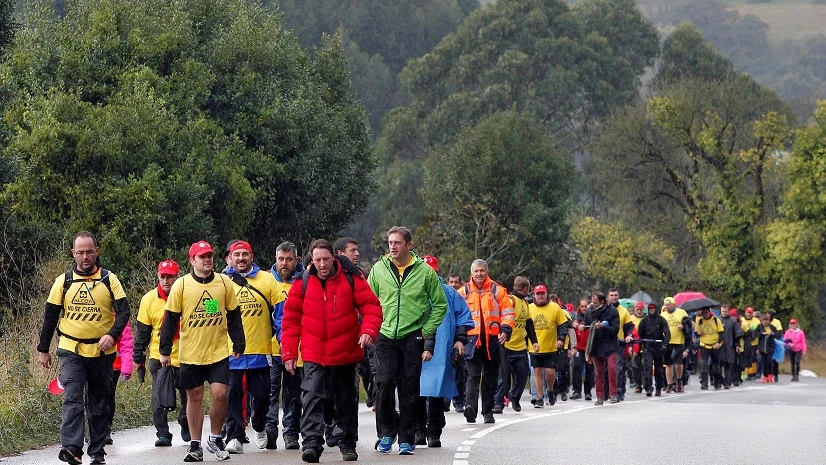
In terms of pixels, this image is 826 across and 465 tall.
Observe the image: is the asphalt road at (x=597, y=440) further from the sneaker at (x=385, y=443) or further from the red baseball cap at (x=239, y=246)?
the red baseball cap at (x=239, y=246)

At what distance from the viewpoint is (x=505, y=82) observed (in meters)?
72.6

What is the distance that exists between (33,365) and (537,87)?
5683cm

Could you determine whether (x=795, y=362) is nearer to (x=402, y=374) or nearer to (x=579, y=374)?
(x=579, y=374)

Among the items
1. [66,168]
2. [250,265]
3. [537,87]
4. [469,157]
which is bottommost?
[250,265]

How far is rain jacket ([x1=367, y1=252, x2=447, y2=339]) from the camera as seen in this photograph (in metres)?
13.9

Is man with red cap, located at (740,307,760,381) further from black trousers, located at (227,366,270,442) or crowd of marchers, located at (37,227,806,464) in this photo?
black trousers, located at (227,366,270,442)

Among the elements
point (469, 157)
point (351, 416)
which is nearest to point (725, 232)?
point (469, 157)

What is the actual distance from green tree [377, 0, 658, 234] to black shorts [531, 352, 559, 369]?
156ft

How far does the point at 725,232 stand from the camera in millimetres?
55719

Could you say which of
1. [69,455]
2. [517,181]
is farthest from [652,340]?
[517,181]

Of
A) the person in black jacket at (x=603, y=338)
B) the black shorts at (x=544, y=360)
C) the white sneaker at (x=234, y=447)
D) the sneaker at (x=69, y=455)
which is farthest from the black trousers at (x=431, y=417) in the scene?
the person in black jacket at (x=603, y=338)

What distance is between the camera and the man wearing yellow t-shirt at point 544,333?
23.5 metres

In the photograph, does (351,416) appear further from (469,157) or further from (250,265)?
(469,157)

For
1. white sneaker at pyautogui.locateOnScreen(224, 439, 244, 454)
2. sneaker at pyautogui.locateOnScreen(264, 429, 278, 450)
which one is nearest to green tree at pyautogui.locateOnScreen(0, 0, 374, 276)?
sneaker at pyautogui.locateOnScreen(264, 429, 278, 450)
